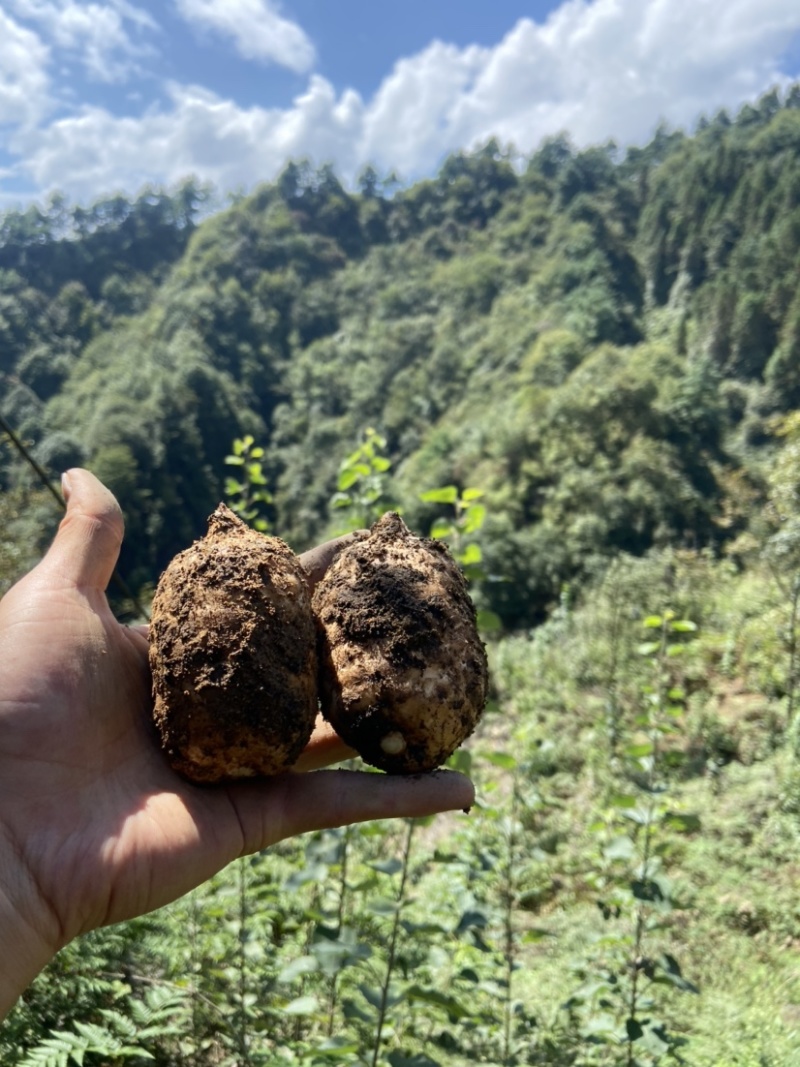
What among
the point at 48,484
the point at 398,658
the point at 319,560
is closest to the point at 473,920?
the point at 398,658

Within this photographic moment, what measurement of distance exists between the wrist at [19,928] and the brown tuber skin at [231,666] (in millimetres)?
487

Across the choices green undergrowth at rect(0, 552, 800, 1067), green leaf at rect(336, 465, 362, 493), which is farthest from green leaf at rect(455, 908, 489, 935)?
green leaf at rect(336, 465, 362, 493)

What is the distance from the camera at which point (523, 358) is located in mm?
44906

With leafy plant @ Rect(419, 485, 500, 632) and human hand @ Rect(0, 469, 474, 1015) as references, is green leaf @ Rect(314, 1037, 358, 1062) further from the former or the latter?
leafy plant @ Rect(419, 485, 500, 632)

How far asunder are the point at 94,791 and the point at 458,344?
5657cm

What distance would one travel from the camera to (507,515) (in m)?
26.9

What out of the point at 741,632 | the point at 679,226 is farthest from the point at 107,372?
the point at 741,632

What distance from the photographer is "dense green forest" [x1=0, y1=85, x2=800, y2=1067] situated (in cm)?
301

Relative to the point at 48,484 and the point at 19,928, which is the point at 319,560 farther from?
the point at 19,928

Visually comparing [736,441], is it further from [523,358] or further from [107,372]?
[107,372]

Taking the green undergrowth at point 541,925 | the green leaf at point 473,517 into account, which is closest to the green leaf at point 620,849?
the green undergrowth at point 541,925

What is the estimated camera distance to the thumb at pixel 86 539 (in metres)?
2.08

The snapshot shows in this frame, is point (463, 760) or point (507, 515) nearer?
point (463, 760)

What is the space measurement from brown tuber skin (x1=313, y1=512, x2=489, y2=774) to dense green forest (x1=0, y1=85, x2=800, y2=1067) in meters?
0.52
